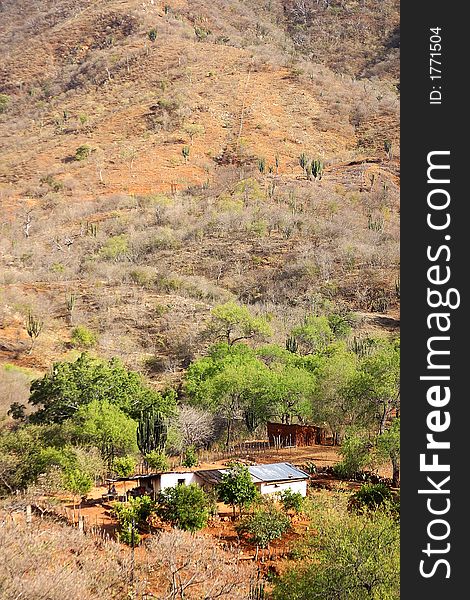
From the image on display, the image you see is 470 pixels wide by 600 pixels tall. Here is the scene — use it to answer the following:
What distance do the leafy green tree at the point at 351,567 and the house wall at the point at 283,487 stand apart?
22.7 ft

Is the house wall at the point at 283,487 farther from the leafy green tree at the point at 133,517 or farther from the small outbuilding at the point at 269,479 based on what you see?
the leafy green tree at the point at 133,517

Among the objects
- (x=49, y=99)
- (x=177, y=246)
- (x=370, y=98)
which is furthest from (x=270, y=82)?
(x=177, y=246)

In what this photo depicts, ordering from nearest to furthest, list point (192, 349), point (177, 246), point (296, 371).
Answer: point (296, 371) < point (192, 349) < point (177, 246)

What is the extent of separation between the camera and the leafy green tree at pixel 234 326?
3378cm

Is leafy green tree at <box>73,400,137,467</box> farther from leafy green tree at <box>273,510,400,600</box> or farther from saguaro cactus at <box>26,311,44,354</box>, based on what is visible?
saguaro cactus at <box>26,311,44,354</box>

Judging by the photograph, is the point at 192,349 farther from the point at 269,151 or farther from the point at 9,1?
the point at 9,1

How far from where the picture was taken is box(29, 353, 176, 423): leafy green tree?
22.7 metres

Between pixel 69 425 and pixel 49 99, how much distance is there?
7526cm

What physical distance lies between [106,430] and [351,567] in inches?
454

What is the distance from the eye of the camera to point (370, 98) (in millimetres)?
81812

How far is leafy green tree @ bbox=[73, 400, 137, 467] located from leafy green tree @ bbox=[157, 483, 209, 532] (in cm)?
425

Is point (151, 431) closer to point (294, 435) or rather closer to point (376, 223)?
point (294, 435)

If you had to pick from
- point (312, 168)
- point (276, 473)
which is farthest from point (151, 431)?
point (312, 168)

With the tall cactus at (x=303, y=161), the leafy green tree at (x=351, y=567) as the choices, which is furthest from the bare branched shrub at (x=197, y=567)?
the tall cactus at (x=303, y=161)
